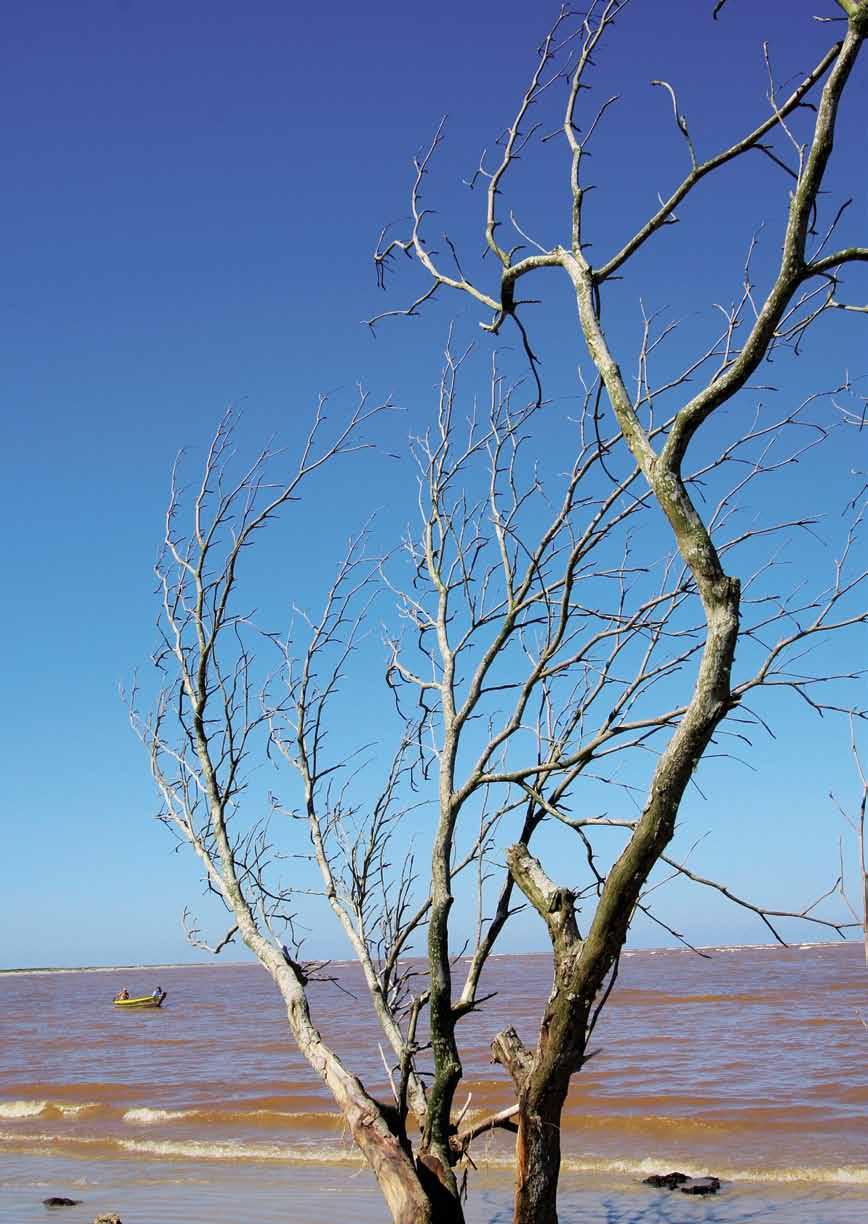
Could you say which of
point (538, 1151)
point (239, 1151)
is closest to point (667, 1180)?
point (239, 1151)

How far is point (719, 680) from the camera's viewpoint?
313 cm

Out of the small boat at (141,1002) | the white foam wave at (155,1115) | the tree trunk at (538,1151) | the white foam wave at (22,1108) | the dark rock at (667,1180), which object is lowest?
the dark rock at (667,1180)

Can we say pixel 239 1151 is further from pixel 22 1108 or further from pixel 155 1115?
pixel 22 1108

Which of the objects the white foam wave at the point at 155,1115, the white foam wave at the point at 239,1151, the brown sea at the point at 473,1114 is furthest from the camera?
the white foam wave at the point at 155,1115

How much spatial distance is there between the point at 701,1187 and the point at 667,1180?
0.52m

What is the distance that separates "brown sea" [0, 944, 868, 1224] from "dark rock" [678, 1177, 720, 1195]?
14 centimetres

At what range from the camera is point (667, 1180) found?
11.6 metres

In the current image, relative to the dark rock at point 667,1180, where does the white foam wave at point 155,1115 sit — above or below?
above

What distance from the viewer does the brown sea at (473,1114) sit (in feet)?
35.9

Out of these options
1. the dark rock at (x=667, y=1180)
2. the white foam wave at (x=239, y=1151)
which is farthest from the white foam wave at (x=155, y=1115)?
the dark rock at (x=667, y=1180)

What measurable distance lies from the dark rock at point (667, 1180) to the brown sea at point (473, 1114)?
145mm

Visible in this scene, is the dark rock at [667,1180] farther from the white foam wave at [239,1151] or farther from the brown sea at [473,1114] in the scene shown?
the white foam wave at [239,1151]

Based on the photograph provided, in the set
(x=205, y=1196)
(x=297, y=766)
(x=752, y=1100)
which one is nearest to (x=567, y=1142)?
(x=752, y=1100)

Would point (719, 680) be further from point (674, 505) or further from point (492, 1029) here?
point (492, 1029)
